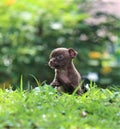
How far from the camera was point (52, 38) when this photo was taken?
1384cm

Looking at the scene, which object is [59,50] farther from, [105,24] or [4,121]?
[105,24]

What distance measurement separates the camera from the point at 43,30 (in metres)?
14.0

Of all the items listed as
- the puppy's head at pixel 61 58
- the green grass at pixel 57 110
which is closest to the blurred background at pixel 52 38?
the puppy's head at pixel 61 58

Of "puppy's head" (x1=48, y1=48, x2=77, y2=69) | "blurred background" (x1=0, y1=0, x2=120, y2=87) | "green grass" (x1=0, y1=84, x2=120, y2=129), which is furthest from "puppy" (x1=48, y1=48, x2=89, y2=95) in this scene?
"blurred background" (x1=0, y1=0, x2=120, y2=87)

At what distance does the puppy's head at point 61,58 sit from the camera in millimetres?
7523

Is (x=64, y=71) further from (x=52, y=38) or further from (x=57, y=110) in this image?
(x=52, y=38)

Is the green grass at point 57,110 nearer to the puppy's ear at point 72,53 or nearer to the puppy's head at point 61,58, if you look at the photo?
the puppy's head at point 61,58

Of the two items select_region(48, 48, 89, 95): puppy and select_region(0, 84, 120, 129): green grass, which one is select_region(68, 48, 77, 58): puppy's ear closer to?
select_region(48, 48, 89, 95): puppy

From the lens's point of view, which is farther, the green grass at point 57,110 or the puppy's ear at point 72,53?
the puppy's ear at point 72,53

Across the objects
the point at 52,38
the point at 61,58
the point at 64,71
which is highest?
the point at 61,58

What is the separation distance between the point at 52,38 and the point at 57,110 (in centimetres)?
725

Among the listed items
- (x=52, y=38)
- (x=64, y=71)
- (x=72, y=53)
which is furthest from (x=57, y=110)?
(x=52, y=38)

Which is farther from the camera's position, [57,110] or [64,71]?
[64,71]

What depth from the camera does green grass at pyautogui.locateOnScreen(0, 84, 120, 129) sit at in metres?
6.20
